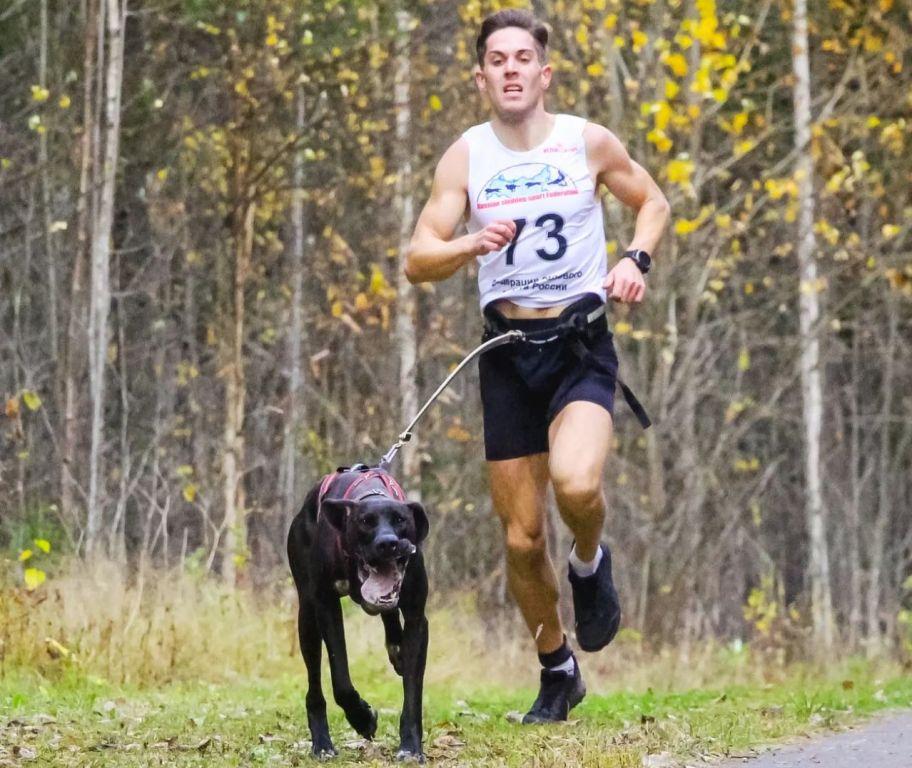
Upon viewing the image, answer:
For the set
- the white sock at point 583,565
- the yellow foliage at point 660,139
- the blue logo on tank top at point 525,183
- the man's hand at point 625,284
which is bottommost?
the white sock at point 583,565

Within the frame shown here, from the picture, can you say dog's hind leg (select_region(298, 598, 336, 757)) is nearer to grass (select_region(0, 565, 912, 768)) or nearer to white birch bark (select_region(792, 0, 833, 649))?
grass (select_region(0, 565, 912, 768))

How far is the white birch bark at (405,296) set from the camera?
14.4 meters

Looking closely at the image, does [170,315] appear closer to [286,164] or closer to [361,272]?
[361,272]

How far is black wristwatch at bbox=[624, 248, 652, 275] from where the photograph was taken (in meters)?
6.23

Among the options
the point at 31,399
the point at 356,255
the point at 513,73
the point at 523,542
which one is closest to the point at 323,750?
the point at 523,542

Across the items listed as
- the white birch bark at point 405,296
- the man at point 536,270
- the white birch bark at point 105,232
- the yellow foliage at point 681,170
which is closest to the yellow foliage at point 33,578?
the white birch bark at point 105,232

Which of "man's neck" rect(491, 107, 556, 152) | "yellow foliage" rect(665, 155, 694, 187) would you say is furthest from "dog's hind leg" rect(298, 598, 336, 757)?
"yellow foliage" rect(665, 155, 694, 187)

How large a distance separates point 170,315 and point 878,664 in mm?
9125

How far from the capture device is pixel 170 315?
18.0m

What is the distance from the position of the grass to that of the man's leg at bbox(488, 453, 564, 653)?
1.32 feet

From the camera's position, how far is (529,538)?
257 inches

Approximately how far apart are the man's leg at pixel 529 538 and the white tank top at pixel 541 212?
63 cm

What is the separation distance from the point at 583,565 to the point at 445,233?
141 centimetres

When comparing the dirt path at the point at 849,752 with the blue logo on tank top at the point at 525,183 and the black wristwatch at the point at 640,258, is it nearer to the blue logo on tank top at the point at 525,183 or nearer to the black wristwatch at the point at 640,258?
the black wristwatch at the point at 640,258
